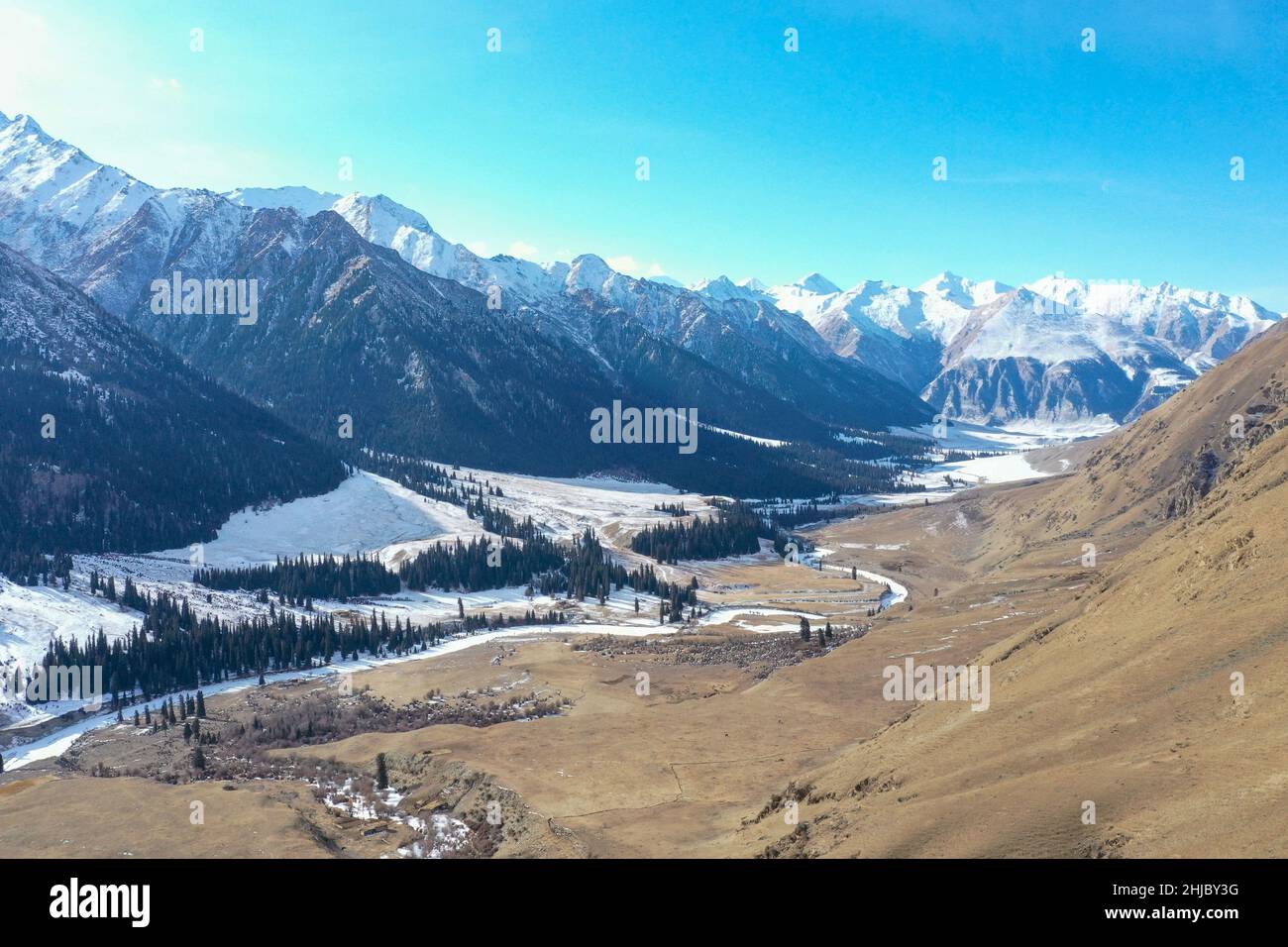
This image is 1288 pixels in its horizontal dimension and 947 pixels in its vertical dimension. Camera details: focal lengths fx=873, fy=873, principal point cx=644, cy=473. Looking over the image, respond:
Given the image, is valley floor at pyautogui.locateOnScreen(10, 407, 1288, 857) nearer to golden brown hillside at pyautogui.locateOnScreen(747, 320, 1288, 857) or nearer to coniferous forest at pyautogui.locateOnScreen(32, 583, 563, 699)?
golden brown hillside at pyautogui.locateOnScreen(747, 320, 1288, 857)

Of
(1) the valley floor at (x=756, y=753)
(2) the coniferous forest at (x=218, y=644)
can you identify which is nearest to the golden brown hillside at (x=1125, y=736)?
(1) the valley floor at (x=756, y=753)

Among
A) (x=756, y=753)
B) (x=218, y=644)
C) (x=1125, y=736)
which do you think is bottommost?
(x=218, y=644)

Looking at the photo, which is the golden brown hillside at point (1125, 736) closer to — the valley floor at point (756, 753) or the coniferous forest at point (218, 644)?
the valley floor at point (756, 753)

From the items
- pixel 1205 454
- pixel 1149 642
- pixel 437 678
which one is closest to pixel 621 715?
pixel 437 678

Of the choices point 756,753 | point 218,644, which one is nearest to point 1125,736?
point 756,753

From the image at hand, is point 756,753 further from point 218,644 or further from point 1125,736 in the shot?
point 218,644

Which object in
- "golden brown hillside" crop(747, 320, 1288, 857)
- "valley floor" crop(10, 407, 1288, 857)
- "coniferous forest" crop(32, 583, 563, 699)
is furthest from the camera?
"coniferous forest" crop(32, 583, 563, 699)

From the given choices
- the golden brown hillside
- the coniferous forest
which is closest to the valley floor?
the golden brown hillside

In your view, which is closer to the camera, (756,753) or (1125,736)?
(1125,736)

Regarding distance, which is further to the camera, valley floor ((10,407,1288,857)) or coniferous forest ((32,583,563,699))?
coniferous forest ((32,583,563,699))
